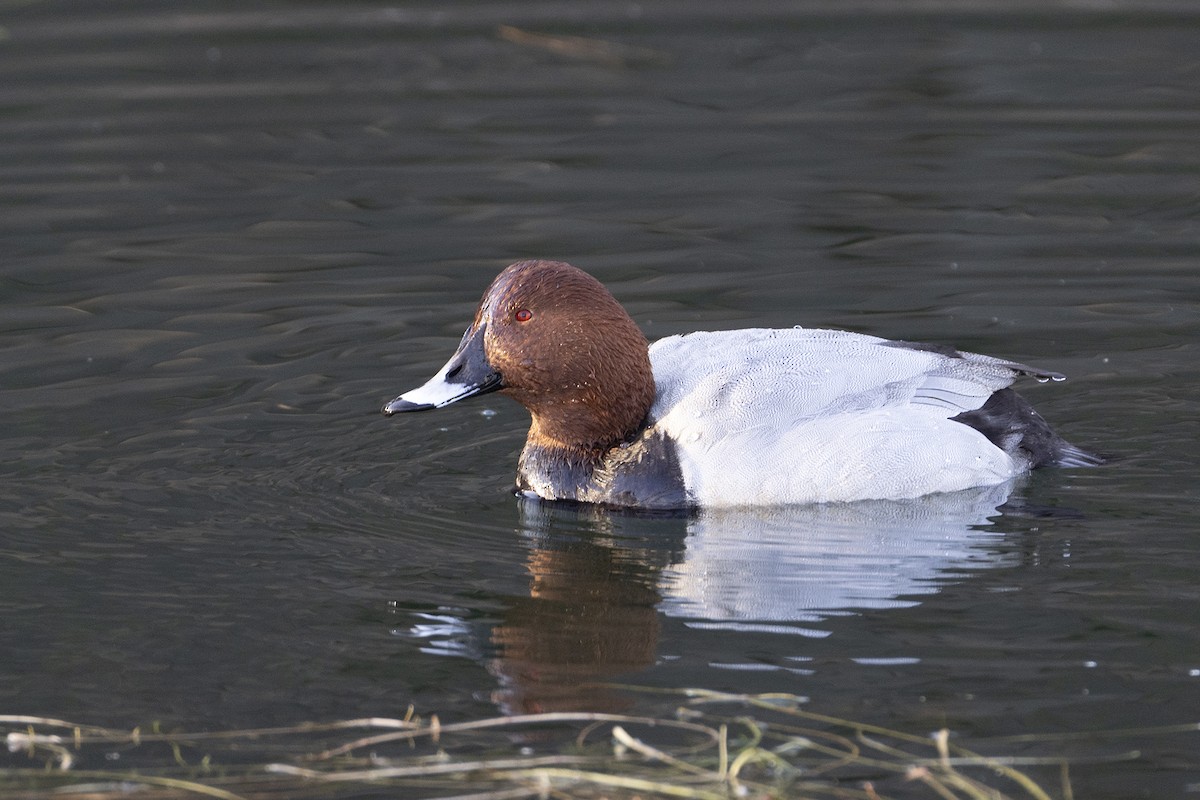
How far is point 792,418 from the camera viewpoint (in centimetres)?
623

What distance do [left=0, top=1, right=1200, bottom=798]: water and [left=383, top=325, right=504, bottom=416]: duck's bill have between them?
1.44ft

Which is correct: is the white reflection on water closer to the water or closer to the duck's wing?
the water

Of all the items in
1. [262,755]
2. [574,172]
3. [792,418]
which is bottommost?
[262,755]

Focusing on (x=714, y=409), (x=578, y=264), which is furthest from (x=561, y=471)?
(x=578, y=264)

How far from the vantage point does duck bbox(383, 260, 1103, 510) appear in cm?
622

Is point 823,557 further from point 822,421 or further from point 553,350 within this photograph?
point 553,350

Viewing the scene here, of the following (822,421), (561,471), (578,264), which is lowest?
(561,471)

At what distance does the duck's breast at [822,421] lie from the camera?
6211mm

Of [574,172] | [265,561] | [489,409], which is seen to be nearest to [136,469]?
[265,561]

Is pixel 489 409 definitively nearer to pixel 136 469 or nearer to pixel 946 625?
pixel 136 469

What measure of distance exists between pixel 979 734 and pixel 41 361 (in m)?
5.16

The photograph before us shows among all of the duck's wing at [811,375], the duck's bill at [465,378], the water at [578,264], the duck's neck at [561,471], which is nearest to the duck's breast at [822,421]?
the duck's wing at [811,375]

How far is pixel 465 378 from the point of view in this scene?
20.7 ft

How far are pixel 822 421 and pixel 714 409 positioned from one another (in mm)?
392
